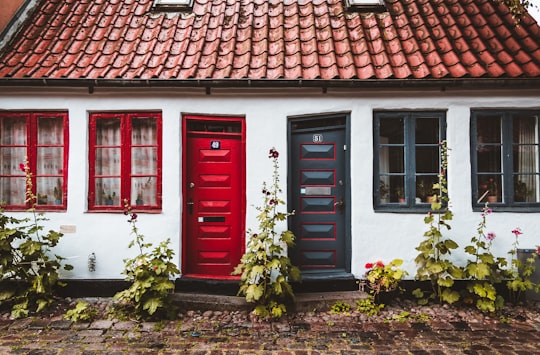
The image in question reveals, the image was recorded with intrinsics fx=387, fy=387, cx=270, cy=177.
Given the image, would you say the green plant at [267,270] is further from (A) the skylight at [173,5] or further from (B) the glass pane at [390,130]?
Result: (A) the skylight at [173,5]

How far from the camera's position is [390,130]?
20.5ft

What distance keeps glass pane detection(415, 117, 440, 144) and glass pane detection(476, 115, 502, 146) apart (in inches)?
27.7

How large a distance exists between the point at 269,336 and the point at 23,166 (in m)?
4.47

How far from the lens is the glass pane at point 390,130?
6234 millimetres

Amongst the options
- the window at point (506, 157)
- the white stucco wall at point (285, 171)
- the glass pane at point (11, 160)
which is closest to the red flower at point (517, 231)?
the white stucco wall at point (285, 171)

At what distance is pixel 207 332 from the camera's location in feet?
16.3

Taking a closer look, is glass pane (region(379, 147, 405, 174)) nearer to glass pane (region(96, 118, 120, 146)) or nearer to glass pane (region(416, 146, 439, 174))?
glass pane (region(416, 146, 439, 174))

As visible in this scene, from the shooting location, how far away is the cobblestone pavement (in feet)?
14.6

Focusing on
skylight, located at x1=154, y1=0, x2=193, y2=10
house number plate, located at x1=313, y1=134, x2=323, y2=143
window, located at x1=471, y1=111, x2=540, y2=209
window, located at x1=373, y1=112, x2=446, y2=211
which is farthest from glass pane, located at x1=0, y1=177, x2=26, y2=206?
window, located at x1=471, y1=111, x2=540, y2=209

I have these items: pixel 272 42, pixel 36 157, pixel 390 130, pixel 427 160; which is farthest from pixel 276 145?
pixel 36 157

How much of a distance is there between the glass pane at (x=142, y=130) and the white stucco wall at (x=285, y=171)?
0.75 feet

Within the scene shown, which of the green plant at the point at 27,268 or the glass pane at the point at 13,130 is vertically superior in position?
the glass pane at the point at 13,130

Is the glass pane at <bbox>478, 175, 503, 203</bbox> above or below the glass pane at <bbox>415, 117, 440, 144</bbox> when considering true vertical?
below

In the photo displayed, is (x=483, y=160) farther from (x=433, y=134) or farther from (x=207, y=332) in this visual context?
(x=207, y=332)
